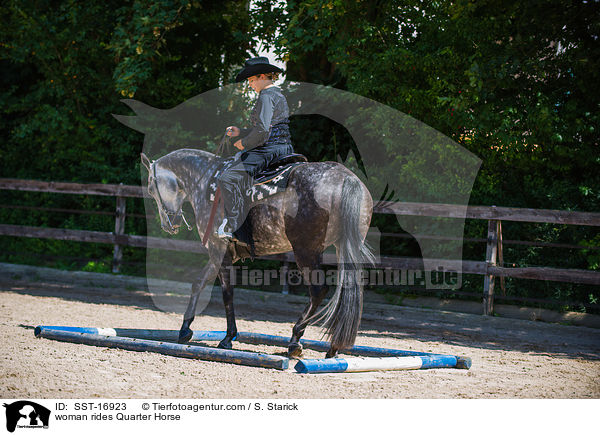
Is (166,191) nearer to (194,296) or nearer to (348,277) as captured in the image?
(194,296)

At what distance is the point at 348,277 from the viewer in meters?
5.11

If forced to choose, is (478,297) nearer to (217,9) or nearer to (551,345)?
(551,345)

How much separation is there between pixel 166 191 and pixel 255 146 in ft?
4.26

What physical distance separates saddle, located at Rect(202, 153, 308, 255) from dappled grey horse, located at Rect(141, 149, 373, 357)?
0.18 ft

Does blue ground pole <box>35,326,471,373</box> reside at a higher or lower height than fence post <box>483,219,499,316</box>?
lower

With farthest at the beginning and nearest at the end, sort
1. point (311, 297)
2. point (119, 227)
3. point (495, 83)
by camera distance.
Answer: point (119, 227) < point (495, 83) < point (311, 297)

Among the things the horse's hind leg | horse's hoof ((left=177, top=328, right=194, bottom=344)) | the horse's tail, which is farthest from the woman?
horse's hoof ((left=177, top=328, right=194, bottom=344))

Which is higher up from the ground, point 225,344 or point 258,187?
point 258,187

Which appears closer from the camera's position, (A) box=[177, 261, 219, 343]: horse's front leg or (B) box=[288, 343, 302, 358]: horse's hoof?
(B) box=[288, 343, 302, 358]: horse's hoof

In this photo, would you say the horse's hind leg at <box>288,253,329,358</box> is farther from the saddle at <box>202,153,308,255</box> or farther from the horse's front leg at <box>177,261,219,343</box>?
the horse's front leg at <box>177,261,219,343</box>

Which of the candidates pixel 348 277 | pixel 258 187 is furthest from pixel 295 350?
pixel 258 187

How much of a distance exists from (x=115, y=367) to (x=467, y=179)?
6342mm

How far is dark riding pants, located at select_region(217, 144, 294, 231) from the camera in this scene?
5734 millimetres

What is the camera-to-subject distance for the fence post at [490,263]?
8.66m
